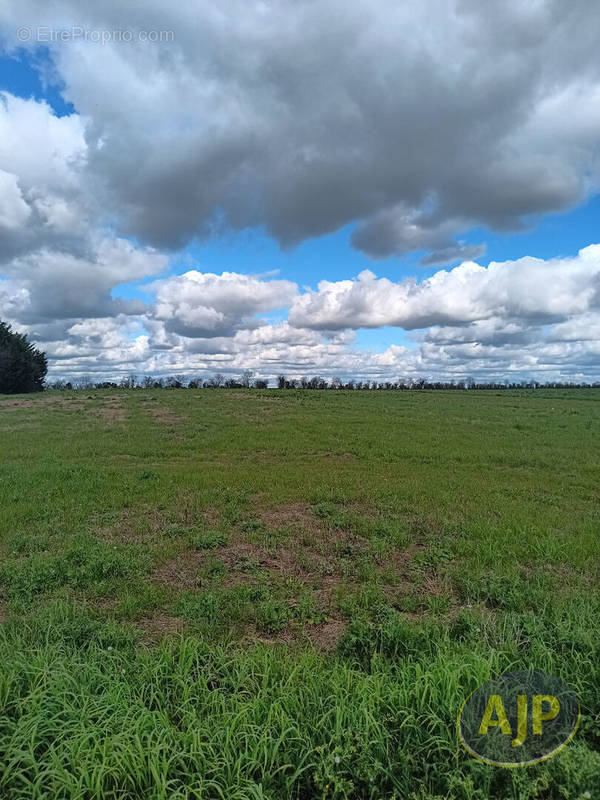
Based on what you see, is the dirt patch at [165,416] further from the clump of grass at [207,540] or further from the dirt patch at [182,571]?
the dirt patch at [182,571]

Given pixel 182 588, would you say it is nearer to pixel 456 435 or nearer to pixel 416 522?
pixel 416 522

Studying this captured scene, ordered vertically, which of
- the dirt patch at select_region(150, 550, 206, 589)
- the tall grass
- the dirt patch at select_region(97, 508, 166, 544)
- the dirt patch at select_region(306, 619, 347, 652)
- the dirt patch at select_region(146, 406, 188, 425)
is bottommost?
the dirt patch at select_region(306, 619, 347, 652)

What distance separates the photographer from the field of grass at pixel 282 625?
285cm

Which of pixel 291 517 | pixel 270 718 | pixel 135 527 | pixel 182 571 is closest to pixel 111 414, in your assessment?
pixel 135 527

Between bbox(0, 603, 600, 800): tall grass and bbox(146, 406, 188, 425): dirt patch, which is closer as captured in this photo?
bbox(0, 603, 600, 800): tall grass

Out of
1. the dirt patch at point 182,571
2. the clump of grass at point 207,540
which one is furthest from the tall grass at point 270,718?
the clump of grass at point 207,540

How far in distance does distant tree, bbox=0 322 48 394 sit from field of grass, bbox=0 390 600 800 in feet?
233

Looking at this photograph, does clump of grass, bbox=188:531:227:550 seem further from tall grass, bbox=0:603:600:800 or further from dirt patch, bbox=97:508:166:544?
tall grass, bbox=0:603:600:800

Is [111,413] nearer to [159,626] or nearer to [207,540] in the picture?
[207,540]

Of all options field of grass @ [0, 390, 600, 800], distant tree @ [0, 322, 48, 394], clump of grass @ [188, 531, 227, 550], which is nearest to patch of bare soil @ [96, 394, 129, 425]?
field of grass @ [0, 390, 600, 800]

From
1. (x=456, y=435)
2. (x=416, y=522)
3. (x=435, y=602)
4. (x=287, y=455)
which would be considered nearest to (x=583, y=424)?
(x=456, y=435)

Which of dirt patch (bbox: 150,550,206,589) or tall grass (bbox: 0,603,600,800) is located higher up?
tall grass (bbox: 0,603,600,800)

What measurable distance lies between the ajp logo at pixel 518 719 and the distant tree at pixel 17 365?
83668mm

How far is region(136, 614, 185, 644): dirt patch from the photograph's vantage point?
4851mm
